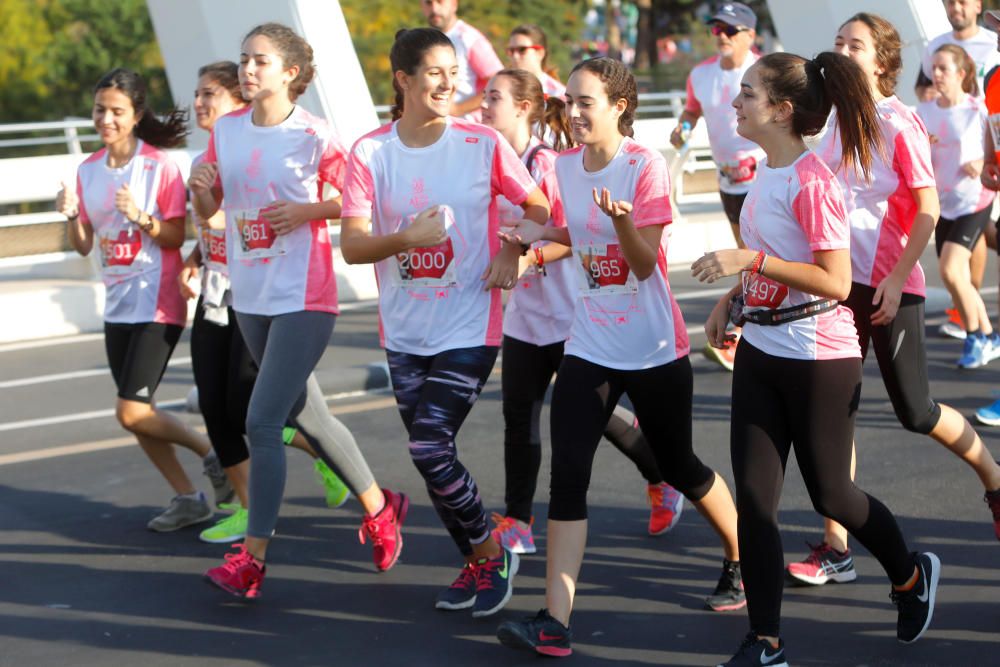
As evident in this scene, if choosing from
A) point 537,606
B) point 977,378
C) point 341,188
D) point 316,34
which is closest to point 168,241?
point 341,188

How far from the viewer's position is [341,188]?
5.73 m

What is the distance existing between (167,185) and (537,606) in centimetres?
247

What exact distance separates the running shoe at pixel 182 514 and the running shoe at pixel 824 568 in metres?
2.58

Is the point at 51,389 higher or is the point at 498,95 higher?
the point at 498,95

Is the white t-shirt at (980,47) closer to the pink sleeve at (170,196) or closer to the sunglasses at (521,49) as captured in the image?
the sunglasses at (521,49)

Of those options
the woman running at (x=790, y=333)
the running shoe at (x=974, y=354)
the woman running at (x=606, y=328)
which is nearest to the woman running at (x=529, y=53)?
the running shoe at (x=974, y=354)

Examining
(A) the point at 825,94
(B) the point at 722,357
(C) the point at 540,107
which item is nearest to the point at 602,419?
(A) the point at 825,94

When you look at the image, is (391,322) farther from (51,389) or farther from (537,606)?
(51,389)

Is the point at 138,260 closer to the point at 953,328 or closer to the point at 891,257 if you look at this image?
the point at 891,257

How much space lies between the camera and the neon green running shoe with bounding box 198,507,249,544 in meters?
6.32

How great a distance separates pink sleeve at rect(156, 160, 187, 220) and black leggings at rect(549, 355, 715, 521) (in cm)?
224

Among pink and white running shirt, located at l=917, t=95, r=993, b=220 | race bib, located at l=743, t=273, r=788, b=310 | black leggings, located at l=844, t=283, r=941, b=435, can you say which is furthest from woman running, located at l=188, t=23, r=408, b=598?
pink and white running shirt, located at l=917, t=95, r=993, b=220

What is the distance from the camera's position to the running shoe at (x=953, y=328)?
992cm

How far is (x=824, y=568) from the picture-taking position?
5.38 m
